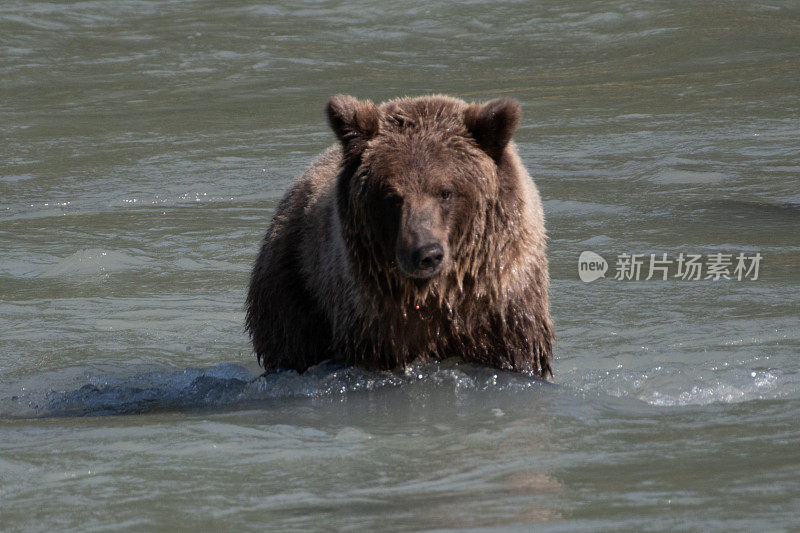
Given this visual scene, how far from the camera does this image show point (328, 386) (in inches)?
272

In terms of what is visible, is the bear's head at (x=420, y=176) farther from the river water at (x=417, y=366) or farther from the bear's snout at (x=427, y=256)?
the river water at (x=417, y=366)

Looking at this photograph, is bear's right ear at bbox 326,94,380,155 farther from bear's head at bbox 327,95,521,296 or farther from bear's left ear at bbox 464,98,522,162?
bear's left ear at bbox 464,98,522,162

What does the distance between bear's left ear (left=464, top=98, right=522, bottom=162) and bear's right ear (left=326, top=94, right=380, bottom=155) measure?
0.52 m

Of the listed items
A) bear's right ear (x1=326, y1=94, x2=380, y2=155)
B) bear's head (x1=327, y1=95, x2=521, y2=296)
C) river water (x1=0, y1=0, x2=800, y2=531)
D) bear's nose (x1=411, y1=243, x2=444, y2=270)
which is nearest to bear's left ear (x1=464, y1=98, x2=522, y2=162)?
bear's head (x1=327, y1=95, x2=521, y2=296)

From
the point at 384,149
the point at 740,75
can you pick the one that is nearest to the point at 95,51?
the point at 740,75

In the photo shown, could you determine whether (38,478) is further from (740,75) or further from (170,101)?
(740,75)

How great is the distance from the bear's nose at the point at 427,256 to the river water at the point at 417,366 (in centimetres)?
81

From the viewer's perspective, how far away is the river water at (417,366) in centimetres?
495

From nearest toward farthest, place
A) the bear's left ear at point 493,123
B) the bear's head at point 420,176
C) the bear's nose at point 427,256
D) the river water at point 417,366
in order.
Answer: the river water at point 417,366 → the bear's nose at point 427,256 → the bear's head at point 420,176 → the bear's left ear at point 493,123

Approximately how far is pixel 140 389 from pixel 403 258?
249 centimetres

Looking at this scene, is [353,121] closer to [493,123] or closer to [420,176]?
[420,176]

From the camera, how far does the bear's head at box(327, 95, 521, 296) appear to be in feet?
20.4

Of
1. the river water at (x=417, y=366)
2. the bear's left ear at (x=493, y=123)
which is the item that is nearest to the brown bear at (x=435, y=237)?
the bear's left ear at (x=493, y=123)

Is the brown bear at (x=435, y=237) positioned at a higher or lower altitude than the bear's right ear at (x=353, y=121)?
lower
